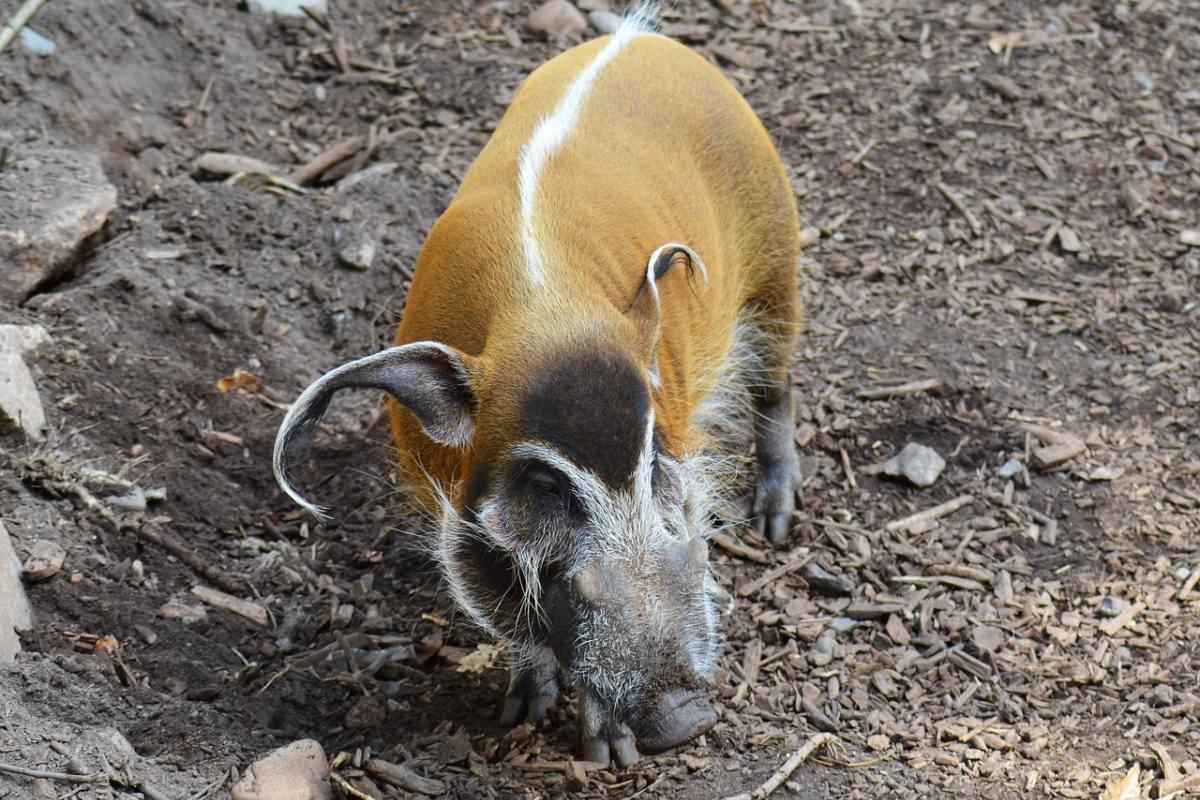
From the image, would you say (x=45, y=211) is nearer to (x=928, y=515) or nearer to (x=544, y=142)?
(x=544, y=142)

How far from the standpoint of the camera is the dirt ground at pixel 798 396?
4004 mm

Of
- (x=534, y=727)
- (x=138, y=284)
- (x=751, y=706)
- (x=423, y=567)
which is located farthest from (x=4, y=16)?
(x=751, y=706)

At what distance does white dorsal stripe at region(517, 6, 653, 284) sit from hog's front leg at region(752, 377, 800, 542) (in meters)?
1.52

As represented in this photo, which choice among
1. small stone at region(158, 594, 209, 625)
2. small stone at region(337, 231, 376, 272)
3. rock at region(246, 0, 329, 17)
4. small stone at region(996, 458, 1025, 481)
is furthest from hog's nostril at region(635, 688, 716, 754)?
rock at region(246, 0, 329, 17)

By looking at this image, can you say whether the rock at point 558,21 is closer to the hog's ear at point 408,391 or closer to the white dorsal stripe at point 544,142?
the white dorsal stripe at point 544,142

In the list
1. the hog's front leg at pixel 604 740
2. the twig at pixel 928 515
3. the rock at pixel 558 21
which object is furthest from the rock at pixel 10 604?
the rock at pixel 558 21

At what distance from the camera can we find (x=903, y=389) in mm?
5535

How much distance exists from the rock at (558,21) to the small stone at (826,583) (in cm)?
381

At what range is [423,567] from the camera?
4.80 m

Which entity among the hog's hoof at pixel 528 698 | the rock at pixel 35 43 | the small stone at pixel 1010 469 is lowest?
the small stone at pixel 1010 469

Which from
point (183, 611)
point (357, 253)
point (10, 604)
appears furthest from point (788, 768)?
point (357, 253)

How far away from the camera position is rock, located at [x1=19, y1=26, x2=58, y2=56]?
5.94 metres

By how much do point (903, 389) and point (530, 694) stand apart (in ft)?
7.50

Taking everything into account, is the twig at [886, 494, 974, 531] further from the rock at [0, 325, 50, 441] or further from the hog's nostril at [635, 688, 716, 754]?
the rock at [0, 325, 50, 441]
